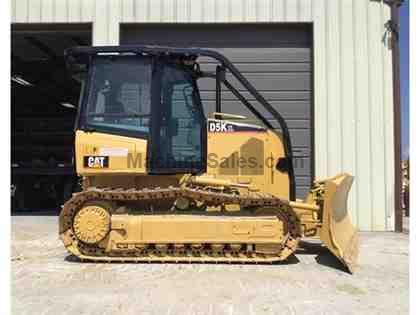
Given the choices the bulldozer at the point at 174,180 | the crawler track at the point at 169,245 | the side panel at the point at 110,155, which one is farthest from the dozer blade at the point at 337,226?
the side panel at the point at 110,155

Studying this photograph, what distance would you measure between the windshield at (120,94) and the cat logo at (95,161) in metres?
0.41

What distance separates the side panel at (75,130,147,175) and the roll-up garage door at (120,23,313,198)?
14.2ft

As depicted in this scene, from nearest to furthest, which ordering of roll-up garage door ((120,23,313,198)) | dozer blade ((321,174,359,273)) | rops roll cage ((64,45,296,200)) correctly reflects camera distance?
1. dozer blade ((321,174,359,273))
2. rops roll cage ((64,45,296,200))
3. roll-up garage door ((120,23,313,198))

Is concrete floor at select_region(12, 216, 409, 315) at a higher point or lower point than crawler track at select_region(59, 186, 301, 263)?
lower

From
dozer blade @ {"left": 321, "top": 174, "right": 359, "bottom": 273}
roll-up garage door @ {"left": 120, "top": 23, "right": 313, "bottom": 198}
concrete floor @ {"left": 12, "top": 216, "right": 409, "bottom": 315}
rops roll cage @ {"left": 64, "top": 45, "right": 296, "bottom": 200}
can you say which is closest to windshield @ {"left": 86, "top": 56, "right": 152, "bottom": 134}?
rops roll cage @ {"left": 64, "top": 45, "right": 296, "bottom": 200}

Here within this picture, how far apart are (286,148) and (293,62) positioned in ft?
14.1

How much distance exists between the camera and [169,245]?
662 centimetres

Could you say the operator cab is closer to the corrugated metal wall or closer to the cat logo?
the cat logo

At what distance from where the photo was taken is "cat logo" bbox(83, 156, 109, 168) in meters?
6.69

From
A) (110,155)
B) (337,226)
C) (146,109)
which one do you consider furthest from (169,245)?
(337,226)

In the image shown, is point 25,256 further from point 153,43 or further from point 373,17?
point 373,17

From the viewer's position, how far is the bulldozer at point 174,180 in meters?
6.54

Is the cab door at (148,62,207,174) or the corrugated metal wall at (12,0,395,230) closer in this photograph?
the cab door at (148,62,207,174)
